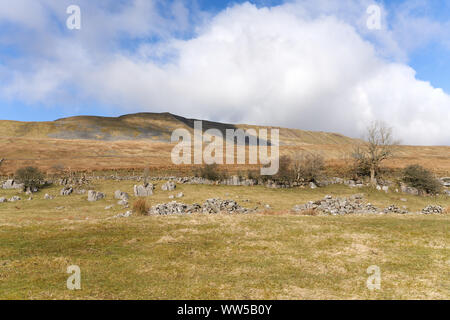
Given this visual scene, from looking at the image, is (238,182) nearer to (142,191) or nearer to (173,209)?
(142,191)

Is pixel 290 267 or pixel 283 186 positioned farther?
pixel 283 186

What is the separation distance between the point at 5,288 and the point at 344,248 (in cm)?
1595

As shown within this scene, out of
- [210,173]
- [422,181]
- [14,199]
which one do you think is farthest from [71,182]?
[422,181]

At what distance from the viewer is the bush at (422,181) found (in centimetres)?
4794

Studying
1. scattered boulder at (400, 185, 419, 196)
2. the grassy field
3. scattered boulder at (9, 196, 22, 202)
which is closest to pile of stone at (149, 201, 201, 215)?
the grassy field

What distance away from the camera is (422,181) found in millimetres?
48719

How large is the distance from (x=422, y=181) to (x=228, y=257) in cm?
4742

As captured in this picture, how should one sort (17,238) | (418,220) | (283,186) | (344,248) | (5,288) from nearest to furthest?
1. (5,288)
2. (344,248)
3. (17,238)
4. (418,220)
5. (283,186)

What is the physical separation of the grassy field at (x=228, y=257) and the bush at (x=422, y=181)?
97.4 ft

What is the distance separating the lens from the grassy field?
10.8 m
